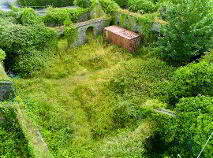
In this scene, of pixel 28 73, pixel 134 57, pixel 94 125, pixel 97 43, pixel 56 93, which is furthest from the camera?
pixel 97 43

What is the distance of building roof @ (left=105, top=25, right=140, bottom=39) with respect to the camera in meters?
24.3

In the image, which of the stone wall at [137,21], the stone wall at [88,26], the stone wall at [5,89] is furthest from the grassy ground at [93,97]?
the stone wall at [137,21]

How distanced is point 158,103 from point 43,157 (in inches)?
238

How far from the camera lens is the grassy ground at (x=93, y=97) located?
15.2 meters

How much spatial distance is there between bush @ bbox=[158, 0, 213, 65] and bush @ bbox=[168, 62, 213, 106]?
15.0 ft

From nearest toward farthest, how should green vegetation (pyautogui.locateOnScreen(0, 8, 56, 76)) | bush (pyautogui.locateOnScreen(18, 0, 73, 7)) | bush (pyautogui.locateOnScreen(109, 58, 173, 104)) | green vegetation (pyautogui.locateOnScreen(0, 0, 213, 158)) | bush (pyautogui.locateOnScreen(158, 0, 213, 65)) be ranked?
green vegetation (pyautogui.locateOnScreen(0, 0, 213, 158)), bush (pyautogui.locateOnScreen(109, 58, 173, 104)), bush (pyautogui.locateOnScreen(158, 0, 213, 65)), green vegetation (pyautogui.locateOnScreen(0, 8, 56, 76)), bush (pyautogui.locateOnScreen(18, 0, 73, 7))

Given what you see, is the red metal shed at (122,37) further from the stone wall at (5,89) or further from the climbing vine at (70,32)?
the stone wall at (5,89)

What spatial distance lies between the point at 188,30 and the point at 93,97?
7492 mm

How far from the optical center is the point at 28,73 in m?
21.2

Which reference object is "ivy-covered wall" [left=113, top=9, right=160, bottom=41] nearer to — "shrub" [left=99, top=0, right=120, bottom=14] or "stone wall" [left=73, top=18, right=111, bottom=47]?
"shrub" [left=99, top=0, right=120, bottom=14]

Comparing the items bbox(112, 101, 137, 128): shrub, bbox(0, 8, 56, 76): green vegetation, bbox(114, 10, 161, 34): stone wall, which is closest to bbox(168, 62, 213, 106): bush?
bbox(112, 101, 137, 128): shrub

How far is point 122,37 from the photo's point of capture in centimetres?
2438

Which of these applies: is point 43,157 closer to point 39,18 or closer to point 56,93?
point 56,93

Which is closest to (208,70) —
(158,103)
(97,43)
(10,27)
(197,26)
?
(158,103)
